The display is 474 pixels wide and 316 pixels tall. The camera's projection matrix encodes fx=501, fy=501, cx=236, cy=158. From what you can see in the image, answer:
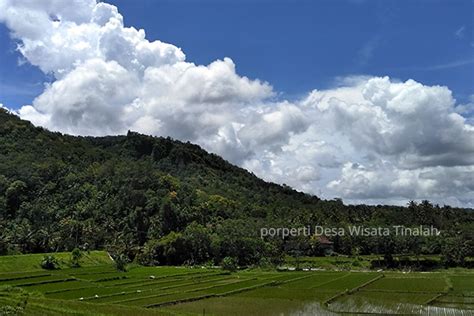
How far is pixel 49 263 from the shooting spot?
2598 inches

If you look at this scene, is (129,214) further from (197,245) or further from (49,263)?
(49,263)

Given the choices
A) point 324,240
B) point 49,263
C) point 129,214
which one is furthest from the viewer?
point 129,214

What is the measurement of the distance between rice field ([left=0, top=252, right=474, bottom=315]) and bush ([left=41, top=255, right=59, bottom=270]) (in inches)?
34.6

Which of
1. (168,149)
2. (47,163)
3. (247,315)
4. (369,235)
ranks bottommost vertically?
(247,315)

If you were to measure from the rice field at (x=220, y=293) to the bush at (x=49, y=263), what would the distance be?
0.88m

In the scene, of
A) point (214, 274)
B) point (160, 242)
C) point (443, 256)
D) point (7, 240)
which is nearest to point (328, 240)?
point (443, 256)

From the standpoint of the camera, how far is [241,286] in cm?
5522

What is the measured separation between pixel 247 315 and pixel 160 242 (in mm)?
57813

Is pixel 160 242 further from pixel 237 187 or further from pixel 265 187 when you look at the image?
pixel 265 187

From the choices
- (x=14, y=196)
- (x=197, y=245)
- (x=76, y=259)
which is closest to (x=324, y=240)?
(x=197, y=245)

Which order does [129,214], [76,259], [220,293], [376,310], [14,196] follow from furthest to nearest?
[129,214]
[14,196]
[76,259]
[220,293]
[376,310]

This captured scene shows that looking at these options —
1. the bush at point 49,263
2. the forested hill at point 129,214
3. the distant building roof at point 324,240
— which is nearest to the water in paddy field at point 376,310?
the bush at point 49,263

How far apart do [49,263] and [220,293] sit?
93.8 ft

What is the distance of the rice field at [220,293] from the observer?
119ft
